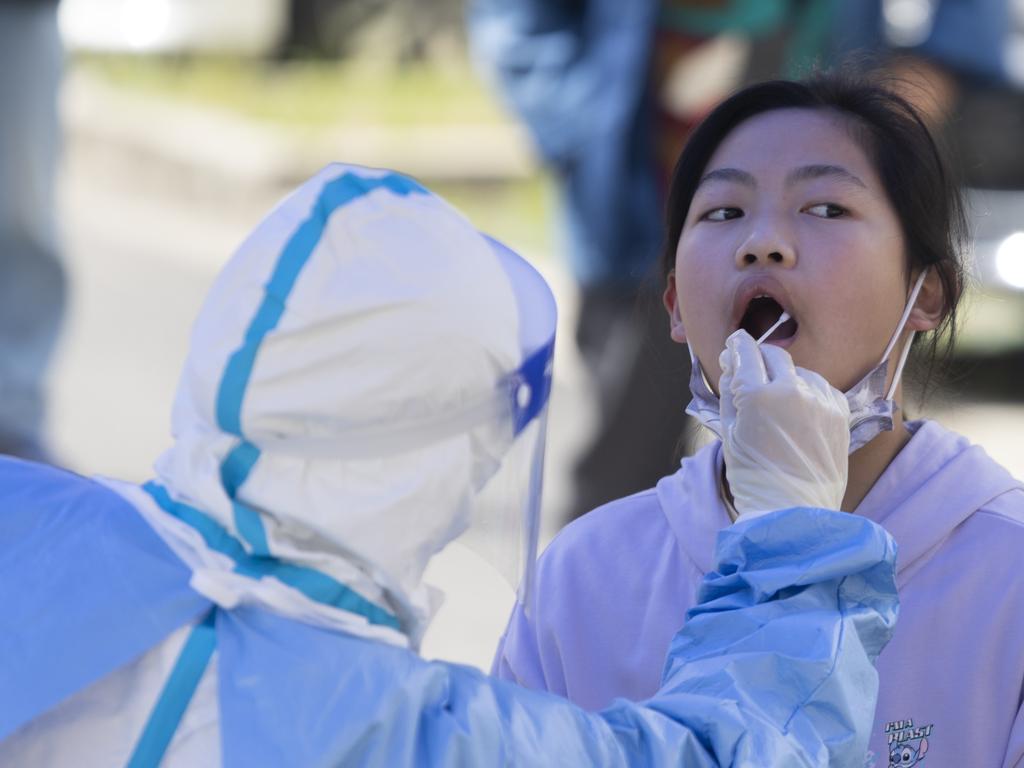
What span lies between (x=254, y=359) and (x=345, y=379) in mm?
79

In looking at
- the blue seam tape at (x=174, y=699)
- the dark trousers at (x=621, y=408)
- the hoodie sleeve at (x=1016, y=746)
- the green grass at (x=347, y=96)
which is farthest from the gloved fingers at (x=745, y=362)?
the green grass at (x=347, y=96)

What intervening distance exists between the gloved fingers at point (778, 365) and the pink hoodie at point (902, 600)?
0.82ft

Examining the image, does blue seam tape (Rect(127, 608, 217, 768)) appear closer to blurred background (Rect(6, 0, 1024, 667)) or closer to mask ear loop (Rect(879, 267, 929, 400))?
blurred background (Rect(6, 0, 1024, 667))

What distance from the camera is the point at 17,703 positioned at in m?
1.52

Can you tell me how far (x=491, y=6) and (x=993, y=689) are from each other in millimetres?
3272

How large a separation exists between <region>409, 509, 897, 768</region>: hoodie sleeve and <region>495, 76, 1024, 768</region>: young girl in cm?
20

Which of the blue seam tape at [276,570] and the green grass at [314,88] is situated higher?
the blue seam tape at [276,570]

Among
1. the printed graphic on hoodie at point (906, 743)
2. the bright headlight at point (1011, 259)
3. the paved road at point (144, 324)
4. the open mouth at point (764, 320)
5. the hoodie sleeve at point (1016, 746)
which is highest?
the open mouth at point (764, 320)

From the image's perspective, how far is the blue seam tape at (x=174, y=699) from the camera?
4.95ft

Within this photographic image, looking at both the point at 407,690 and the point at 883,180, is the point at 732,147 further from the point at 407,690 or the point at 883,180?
the point at 407,690

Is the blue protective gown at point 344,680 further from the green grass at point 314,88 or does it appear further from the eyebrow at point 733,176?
the green grass at point 314,88

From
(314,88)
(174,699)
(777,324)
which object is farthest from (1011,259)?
(314,88)

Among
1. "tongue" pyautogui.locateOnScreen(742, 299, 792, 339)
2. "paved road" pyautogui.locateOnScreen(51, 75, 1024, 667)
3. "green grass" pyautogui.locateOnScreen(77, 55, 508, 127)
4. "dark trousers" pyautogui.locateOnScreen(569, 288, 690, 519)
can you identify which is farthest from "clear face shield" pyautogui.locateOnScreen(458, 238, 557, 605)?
"green grass" pyautogui.locateOnScreen(77, 55, 508, 127)

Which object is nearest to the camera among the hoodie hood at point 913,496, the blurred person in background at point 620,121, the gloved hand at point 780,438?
the gloved hand at point 780,438
